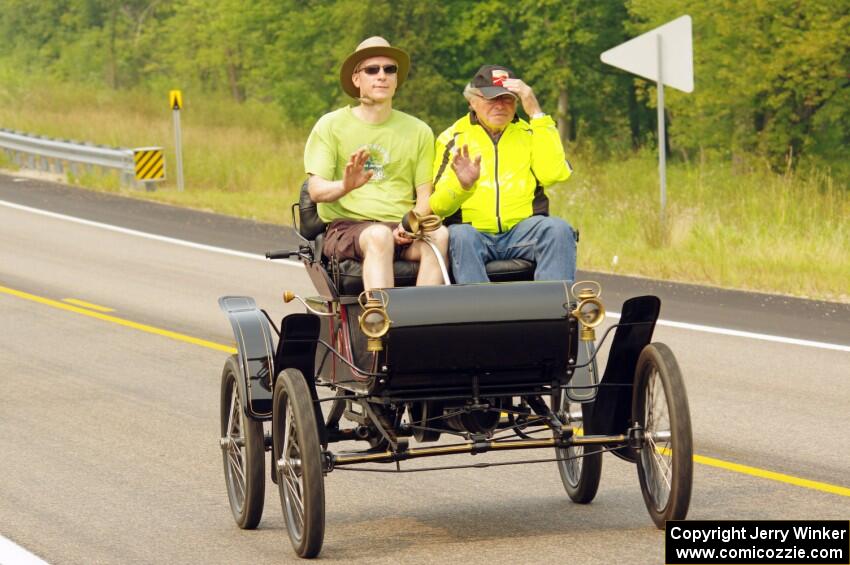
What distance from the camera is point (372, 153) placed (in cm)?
846

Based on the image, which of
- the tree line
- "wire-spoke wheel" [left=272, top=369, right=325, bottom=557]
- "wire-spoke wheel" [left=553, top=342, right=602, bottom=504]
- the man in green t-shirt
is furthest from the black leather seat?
the tree line

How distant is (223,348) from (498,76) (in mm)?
6171

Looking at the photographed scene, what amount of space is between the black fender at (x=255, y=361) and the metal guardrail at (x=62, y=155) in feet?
65.9

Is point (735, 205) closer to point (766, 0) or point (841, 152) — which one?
point (766, 0)

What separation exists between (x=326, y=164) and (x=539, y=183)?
110 cm

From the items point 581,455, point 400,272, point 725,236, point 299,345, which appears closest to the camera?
point 299,345

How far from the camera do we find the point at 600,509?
26.9 ft

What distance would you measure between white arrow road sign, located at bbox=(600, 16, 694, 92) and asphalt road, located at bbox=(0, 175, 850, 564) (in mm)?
2866

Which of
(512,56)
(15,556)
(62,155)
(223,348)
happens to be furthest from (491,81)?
(512,56)

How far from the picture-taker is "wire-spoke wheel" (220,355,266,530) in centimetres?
779

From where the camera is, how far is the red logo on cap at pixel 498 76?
332 inches

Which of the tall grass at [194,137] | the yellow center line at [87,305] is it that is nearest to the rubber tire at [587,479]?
the yellow center line at [87,305]

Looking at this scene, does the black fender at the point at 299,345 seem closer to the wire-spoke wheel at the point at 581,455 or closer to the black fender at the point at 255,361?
the black fender at the point at 255,361

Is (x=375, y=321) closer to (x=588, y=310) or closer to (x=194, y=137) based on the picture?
(x=588, y=310)
